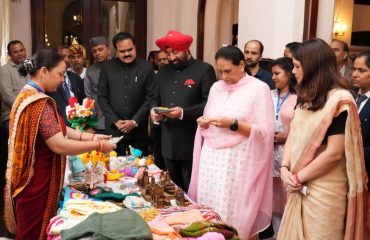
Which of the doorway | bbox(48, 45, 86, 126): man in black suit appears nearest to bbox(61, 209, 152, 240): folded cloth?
bbox(48, 45, 86, 126): man in black suit

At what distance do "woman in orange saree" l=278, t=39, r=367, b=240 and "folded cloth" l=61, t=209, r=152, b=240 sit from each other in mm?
1013

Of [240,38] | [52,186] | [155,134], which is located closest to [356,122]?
[52,186]

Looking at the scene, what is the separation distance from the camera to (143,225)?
1.79 metres

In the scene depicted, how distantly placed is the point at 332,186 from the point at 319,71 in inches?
24.5

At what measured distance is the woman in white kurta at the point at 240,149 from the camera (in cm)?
287

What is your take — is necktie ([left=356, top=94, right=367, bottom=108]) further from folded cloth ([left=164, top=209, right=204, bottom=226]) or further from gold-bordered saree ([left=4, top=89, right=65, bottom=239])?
gold-bordered saree ([left=4, top=89, right=65, bottom=239])

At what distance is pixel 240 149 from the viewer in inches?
114

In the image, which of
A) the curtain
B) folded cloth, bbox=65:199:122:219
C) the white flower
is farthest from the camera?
the curtain

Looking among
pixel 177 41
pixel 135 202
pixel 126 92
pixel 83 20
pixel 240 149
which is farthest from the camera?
pixel 83 20

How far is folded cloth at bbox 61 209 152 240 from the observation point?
5.51 feet

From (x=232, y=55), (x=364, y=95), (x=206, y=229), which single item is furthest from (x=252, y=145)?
(x=206, y=229)

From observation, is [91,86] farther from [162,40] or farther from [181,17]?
[181,17]

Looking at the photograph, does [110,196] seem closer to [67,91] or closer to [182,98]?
[182,98]

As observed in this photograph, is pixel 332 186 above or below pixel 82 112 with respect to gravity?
below
